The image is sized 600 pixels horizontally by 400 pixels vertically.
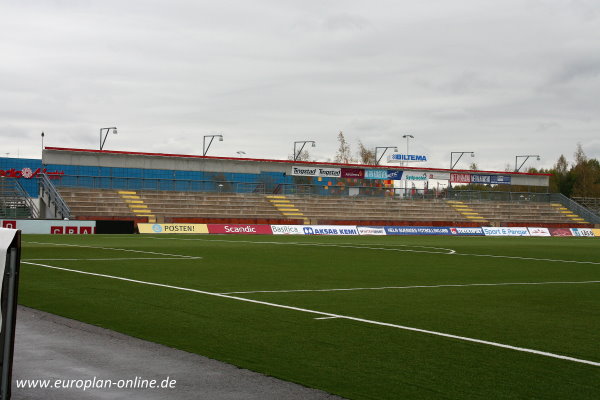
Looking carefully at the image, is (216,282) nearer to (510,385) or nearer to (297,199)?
(510,385)

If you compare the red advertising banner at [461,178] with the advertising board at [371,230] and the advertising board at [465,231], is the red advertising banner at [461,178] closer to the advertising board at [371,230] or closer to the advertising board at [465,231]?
the advertising board at [465,231]

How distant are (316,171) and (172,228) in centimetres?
2718

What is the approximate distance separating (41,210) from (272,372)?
2264 inches

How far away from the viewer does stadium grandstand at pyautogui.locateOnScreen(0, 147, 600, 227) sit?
63.0m

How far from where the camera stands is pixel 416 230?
66.3 m

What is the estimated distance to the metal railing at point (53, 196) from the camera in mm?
59281

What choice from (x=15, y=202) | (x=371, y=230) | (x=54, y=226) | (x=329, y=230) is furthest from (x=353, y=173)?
(x=54, y=226)

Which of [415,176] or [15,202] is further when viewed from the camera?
[415,176]

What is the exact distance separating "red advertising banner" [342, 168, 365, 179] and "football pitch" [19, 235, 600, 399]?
191ft

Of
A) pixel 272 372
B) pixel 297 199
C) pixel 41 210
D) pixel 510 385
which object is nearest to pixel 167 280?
pixel 272 372

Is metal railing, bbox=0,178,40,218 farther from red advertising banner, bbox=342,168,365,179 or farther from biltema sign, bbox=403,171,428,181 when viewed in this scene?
biltema sign, bbox=403,171,428,181

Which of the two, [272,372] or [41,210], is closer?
[272,372]

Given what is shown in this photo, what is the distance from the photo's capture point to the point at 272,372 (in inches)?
322

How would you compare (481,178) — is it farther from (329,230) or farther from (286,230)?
(286,230)
